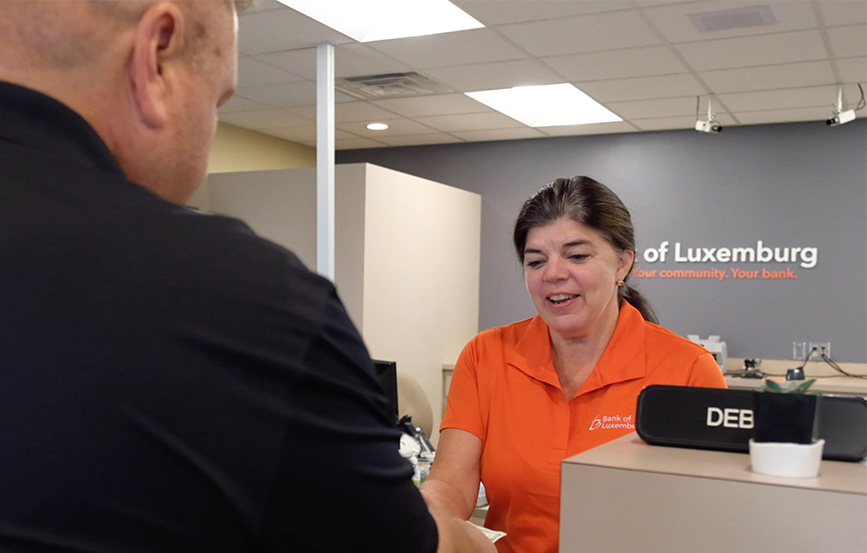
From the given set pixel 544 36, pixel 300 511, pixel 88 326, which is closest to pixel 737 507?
pixel 300 511

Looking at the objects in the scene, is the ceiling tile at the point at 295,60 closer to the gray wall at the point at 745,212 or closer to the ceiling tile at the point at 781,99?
the ceiling tile at the point at 781,99

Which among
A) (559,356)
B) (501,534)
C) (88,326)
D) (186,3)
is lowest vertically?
(501,534)

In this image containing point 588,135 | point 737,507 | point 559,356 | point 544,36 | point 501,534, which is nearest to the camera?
point 737,507

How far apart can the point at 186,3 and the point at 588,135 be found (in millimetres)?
7001

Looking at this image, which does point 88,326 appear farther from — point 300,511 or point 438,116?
point 438,116

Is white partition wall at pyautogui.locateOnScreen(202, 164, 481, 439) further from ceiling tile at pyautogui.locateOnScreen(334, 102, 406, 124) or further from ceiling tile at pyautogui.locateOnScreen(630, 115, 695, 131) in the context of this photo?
ceiling tile at pyautogui.locateOnScreen(630, 115, 695, 131)

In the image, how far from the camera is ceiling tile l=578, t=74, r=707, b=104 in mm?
5387

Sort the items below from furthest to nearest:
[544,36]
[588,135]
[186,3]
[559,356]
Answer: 1. [588,135]
2. [544,36]
3. [559,356]
4. [186,3]

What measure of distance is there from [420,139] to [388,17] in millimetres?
3220

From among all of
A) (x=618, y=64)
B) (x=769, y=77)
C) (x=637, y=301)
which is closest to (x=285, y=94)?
(x=618, y=64)

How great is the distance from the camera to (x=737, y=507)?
0.75m

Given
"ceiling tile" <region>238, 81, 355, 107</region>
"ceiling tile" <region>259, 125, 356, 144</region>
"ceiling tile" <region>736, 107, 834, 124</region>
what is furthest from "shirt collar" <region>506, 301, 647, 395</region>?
"ceiling tile" <region>259, 125, 356, 144</region>

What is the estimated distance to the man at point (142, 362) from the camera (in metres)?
0.50

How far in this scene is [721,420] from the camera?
0.89 meters
